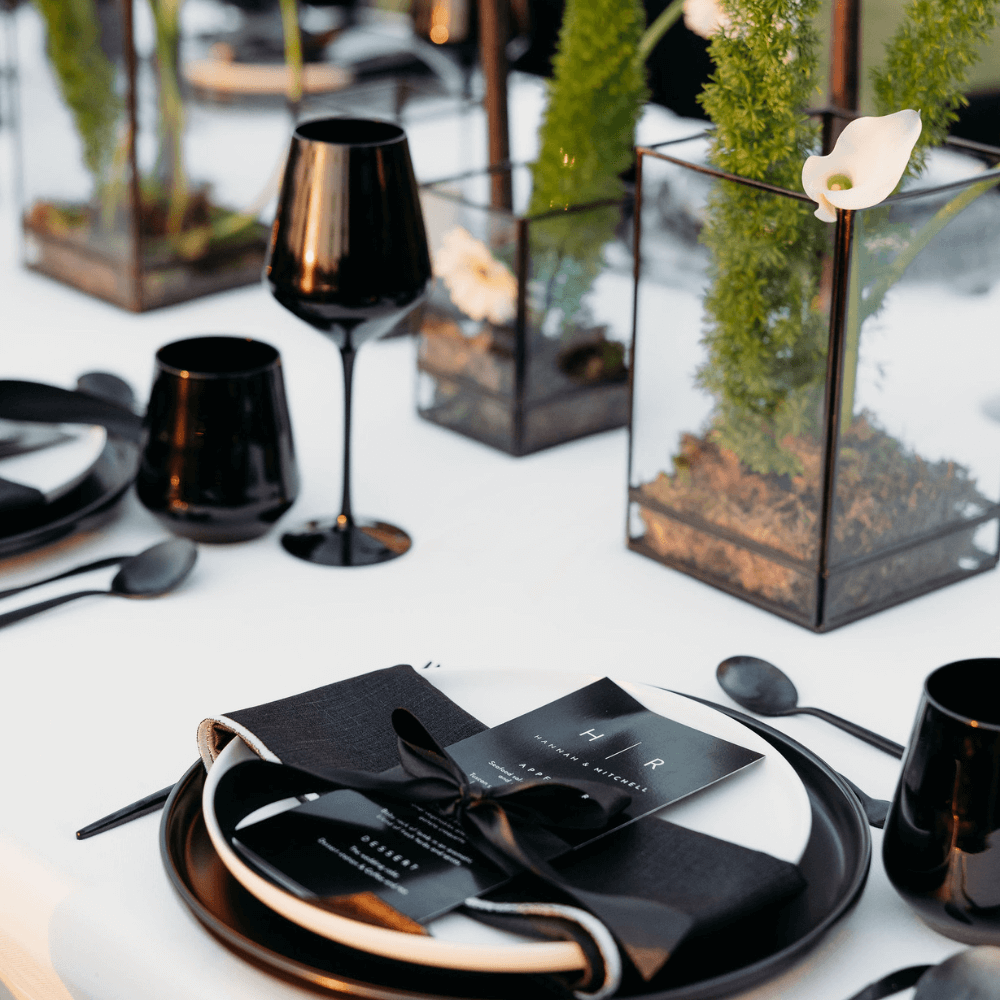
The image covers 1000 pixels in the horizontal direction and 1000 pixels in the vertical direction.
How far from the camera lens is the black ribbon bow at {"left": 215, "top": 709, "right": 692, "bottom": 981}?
1.63 feet

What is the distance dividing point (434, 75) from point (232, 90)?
0.57 metres

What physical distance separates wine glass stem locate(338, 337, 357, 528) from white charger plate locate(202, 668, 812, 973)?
0.26m

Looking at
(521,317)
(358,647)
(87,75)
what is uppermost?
(87,75)

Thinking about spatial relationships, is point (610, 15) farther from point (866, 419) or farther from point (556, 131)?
point (866, 419)

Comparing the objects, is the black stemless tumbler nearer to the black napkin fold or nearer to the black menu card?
the black napkin fold

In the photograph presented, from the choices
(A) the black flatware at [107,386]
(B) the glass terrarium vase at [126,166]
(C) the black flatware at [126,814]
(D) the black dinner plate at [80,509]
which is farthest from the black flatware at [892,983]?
(B) the glass terrarium vase at [126,166]

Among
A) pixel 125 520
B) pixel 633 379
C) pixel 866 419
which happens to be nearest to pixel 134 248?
pixel 125 520

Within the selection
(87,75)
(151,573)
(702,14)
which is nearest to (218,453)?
(151,573)

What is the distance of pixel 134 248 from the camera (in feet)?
4.37

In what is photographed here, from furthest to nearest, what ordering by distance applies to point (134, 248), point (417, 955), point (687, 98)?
point (687, 98)
point (134, 248)
point (417, 955)

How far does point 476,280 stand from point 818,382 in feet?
1.09

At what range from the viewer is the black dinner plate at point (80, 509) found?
852 millimetres

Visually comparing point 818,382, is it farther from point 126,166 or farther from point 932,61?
point 126,166

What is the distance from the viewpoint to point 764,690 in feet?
2.40
